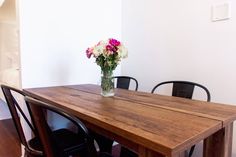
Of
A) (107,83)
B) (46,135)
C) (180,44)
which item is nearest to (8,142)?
(107,83)

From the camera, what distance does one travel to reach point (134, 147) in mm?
979

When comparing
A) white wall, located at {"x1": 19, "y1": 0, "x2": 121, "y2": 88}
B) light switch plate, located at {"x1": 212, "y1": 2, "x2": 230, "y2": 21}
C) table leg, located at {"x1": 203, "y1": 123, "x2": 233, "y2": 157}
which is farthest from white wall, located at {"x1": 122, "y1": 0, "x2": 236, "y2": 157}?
table leg, located at {"x1": 203, "y1": 123, "x2": 233, "y2": 157}

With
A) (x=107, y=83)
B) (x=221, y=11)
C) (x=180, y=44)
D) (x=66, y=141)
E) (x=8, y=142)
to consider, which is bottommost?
(x=8, y=142)

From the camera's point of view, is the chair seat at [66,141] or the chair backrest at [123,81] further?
the chair backrest at [123,81]

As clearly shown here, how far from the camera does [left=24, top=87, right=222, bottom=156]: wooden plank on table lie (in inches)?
32.3

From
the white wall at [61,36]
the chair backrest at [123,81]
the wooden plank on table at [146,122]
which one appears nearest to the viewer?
the wooden plank on table at [146,122]

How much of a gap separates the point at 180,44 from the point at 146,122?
1.29 m

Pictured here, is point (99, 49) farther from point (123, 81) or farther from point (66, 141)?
point (123, 81)

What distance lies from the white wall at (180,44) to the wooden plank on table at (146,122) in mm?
819

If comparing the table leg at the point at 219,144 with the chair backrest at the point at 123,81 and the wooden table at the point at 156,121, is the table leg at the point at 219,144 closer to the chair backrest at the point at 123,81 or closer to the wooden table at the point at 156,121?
the wooden table at the point at 156,121

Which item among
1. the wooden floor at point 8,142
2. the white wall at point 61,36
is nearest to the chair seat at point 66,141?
the white wall at point 61,36

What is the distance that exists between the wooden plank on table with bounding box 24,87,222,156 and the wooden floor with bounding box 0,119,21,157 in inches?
46.4

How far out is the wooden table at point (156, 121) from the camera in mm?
841

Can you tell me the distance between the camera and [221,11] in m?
1.81
